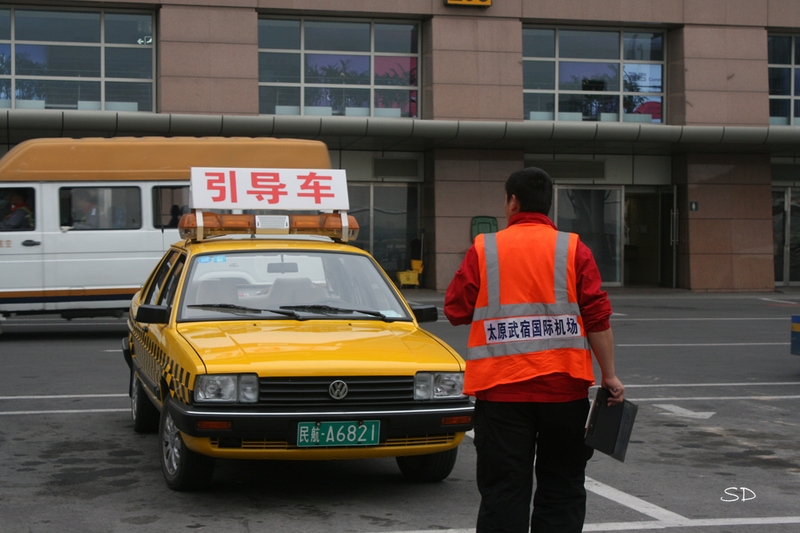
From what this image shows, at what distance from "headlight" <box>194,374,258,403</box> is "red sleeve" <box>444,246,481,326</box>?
1598mm

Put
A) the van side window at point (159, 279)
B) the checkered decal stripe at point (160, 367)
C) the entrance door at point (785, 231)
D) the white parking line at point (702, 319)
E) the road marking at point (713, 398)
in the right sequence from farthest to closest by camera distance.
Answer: the entrance door at point (785, 231)
the white parking line at point (702, 319)
the road marking at point (713, 398)
the van side window at point (159, 279)
the checkered decal stripe at point (160, 367)

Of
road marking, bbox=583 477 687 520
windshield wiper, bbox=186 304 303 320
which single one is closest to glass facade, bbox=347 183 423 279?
windshield wiper, bbox=186 304 303 320

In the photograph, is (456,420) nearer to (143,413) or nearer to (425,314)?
(425,314)

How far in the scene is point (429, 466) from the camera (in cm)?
609

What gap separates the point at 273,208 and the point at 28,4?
16686 mm

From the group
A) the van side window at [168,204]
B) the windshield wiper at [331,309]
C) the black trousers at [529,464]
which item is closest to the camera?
the black trousers at [529,464]

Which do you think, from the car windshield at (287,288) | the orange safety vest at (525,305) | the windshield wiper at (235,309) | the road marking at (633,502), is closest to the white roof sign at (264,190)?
the car windshield at (287,288)

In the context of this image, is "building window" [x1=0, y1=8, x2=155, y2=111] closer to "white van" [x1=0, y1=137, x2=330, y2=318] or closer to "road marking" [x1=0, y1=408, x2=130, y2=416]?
"white van" [x1=0, y1=137, x2=330, y2=318]

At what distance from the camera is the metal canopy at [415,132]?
70.0 ft

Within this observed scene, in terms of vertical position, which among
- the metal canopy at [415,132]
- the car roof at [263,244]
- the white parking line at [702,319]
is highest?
the metal canopy at [415,132]

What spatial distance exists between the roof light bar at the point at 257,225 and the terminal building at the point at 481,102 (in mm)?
13868

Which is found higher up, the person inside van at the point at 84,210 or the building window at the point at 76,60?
the building window at the point at 76,60

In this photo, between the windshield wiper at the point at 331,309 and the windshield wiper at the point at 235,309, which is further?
the windshield wiper at the point at 331,309

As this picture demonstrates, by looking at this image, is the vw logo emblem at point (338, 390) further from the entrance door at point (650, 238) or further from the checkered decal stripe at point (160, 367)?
the entrance door at point (650, 238)
